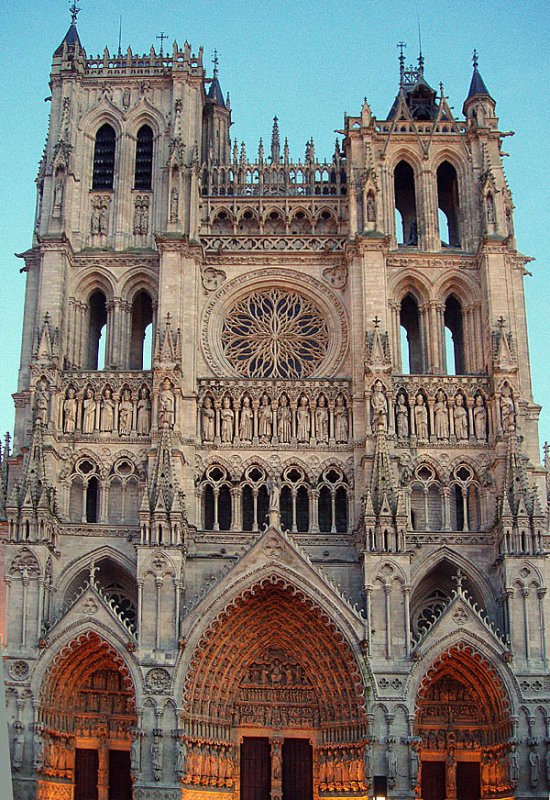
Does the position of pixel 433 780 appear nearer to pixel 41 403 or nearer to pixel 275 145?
pixel 41 403

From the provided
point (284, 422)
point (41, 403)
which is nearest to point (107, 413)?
point (41, 403)

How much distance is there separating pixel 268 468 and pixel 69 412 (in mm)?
5602

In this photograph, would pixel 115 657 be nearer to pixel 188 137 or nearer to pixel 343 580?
pixel 343 580

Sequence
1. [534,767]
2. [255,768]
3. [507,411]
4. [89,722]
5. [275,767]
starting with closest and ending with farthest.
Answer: [534,767]
[275,767]
[89,722]
[255,768]
[507,411]

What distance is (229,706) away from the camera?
28.3m

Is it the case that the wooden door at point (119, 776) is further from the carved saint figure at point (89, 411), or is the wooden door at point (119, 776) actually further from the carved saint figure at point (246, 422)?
the carved saint figure at point (246, 422)

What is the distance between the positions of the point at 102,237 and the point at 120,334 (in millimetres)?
3161

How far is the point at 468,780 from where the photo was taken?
28.2 meters

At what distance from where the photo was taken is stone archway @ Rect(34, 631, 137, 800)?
27.0 meters

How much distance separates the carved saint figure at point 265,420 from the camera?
30156mm

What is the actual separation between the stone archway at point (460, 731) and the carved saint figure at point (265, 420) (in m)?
7.53

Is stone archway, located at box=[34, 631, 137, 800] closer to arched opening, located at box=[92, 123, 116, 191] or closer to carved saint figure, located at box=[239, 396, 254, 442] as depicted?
carved saint figure, located at box=[239, 396, 254, 442]

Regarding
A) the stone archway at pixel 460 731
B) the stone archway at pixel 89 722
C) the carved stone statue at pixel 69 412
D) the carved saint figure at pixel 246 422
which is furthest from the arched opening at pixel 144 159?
the stone archway at pixel 460 731

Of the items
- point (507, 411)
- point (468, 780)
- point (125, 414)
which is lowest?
point (468, 780)
